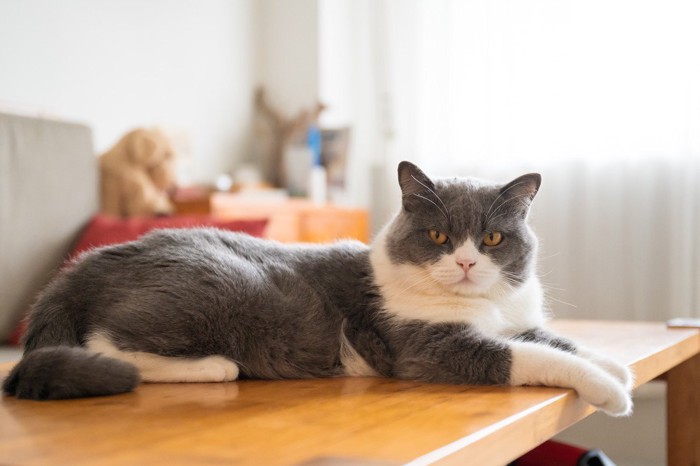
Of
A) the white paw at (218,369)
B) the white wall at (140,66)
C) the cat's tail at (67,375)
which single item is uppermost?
the white wall at (140,66)

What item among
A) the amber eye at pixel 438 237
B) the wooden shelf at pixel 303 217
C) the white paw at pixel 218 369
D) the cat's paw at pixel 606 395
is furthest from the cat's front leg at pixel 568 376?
the wooden shelf at pixel 303 217

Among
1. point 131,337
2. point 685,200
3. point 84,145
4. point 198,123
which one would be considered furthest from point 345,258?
point 198,123

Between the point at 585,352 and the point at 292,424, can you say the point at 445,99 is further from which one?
the point at 292,424

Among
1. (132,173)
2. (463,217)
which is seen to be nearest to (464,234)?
(463,217)

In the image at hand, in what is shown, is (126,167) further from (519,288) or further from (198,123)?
(519,288)

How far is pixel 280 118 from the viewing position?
4.07 meters

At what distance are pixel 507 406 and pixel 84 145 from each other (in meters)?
2.16

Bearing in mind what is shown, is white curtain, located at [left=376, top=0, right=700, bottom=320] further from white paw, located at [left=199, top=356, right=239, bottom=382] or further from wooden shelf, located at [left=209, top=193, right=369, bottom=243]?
white paw, located at [left=199, top=356, right=239, bottom=382]

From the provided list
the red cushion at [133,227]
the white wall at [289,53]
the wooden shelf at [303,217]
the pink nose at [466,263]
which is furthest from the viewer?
the white wall at [289,53]

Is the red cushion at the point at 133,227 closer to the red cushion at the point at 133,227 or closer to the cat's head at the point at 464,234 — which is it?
the red cushion at the point at 133,227

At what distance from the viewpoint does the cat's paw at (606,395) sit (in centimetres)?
101

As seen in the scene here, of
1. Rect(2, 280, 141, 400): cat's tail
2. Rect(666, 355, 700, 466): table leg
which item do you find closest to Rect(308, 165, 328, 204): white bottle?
Rect(666, 355, 700, 466): table leg

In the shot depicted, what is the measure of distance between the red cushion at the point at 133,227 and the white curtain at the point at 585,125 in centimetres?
131

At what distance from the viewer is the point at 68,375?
98 centimetres
